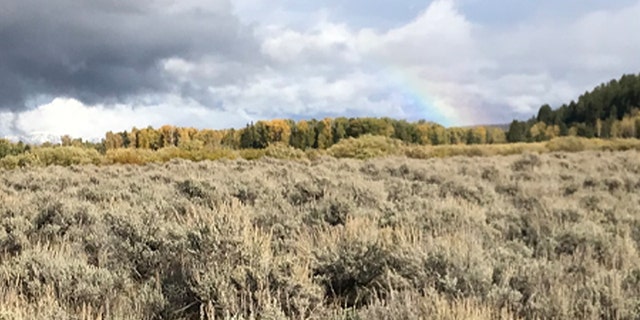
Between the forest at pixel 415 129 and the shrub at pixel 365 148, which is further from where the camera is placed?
the forest at pixel 415 129

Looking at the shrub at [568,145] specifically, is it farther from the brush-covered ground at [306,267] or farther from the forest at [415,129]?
the brush-covered ground at [306,267]

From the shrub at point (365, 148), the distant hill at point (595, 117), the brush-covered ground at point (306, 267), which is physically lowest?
the brush-covered ground at point (306, 267)

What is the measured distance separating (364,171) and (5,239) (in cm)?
1446

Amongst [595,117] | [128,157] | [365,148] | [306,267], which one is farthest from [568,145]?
[595,117]

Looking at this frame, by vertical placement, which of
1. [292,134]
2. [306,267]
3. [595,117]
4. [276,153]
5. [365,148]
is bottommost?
[306,267]

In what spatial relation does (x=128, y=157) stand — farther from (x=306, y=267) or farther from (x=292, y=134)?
(x=292, y=134)

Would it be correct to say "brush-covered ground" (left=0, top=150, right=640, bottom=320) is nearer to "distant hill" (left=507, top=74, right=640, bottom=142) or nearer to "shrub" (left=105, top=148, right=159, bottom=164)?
"shrub" (left=105, top=148, right=159, bottom=164)

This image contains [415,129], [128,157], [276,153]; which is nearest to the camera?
[128,157]

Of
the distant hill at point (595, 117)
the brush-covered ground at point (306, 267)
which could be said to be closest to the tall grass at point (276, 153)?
the brush-covered ground at point (306, 267)

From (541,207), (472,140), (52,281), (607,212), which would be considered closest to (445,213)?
(541,207)

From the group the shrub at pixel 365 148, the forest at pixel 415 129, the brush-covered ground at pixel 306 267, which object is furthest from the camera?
the forest at pixel 415 129

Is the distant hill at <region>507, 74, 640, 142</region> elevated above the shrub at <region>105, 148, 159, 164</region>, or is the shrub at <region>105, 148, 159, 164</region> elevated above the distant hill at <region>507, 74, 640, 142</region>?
the distant hill at <region>507, 74, 640, 142</region>

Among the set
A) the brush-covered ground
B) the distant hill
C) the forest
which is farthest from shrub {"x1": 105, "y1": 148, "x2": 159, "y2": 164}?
the distant hill

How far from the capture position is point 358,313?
3.60 meters
